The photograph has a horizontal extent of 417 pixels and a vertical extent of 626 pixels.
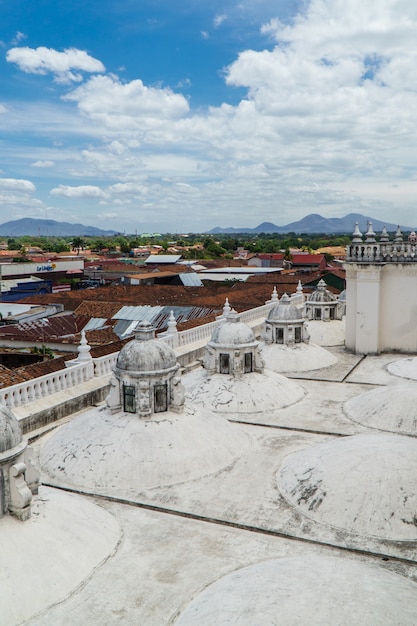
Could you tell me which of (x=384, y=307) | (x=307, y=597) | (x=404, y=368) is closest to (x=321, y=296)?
(x=384, y=307)

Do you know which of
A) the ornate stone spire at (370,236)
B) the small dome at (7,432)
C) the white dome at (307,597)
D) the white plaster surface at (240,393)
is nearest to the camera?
the white dome at (307,597)

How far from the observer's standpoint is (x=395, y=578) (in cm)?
1087

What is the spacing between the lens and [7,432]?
1125 centimetres

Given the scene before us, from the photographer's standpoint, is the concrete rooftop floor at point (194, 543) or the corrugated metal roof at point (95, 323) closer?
the concrete rooftop floor at point (194, 543)

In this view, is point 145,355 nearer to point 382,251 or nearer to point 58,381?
point 58,381

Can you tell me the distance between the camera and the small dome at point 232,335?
23406 mm

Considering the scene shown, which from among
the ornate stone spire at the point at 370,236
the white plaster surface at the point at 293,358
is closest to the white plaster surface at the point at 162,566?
the white plaster surface at the point at 293,358

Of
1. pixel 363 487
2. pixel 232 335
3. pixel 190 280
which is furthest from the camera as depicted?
pixel 190 280

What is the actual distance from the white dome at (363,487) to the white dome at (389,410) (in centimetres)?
420

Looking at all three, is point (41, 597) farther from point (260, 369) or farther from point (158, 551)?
point (260, 369)

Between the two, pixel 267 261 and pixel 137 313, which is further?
pixel 267 261

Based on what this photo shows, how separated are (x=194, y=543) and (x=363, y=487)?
4.21 meters

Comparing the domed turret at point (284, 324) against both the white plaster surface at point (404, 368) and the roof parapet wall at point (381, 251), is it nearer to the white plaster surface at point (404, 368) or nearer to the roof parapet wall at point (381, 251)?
the white plaster surface at point (404, 368)

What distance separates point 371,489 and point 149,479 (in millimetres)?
5876
